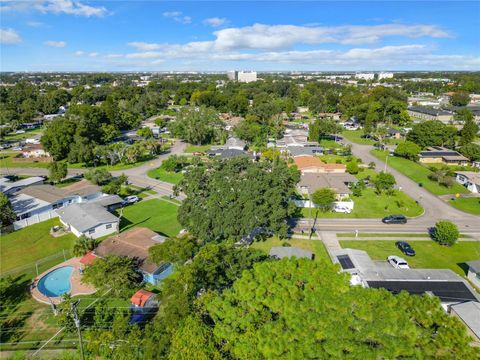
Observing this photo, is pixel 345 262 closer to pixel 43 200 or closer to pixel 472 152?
pixel 43 200

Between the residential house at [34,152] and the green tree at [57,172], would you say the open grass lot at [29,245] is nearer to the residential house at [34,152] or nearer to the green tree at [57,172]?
the green tree at [57,172]

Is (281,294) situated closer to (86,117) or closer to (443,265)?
(443,265)

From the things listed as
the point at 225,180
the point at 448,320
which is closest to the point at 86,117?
the point at 225,180

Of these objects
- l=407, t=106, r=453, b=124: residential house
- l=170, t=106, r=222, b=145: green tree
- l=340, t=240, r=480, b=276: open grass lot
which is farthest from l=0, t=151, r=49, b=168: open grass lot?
l=407, t=106, r=453, b=124: residential house

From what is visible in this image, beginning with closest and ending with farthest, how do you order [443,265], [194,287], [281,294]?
[281,294], [194,287], [443,265]

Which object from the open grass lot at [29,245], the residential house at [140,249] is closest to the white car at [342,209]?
the residential house at [140,249]

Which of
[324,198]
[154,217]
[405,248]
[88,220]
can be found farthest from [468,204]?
[88,220]
